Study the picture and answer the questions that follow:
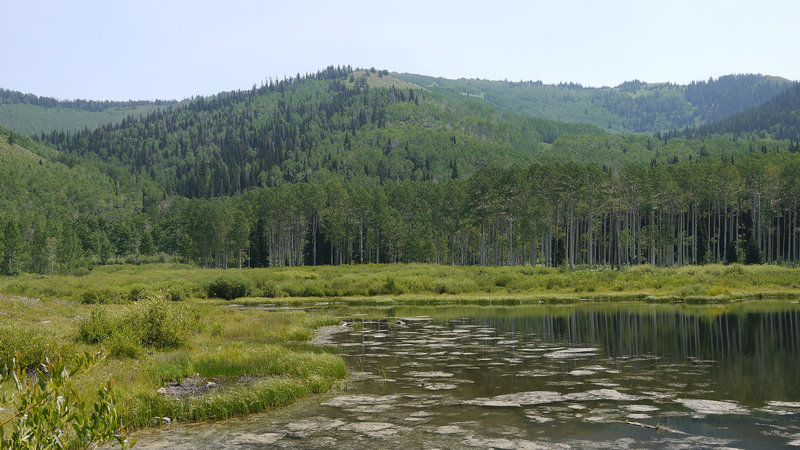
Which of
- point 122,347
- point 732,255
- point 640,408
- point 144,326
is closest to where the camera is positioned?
point 640,408

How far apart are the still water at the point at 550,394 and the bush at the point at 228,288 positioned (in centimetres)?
4172

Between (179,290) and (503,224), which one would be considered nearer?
(179,290)

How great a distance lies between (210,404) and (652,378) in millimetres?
16103

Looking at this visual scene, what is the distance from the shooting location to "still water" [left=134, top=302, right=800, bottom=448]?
15562 millimetres

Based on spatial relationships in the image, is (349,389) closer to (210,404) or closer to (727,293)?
(210,404)

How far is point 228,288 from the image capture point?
75.9 m

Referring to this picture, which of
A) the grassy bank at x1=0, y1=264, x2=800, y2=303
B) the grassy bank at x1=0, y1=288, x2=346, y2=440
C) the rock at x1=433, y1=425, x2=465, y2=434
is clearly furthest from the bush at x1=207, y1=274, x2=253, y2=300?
the rock at x1=433, y1=425, x2=465, y2=434

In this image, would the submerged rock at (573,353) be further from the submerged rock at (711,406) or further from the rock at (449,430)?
the rock at (449,430)

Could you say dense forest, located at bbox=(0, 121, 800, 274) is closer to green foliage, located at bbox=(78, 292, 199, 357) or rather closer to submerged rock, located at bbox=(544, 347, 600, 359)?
submerged rock, located at bbox=(544, 347, 600, 359)

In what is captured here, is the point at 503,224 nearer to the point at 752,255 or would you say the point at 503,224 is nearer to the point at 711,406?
the point at 752,255

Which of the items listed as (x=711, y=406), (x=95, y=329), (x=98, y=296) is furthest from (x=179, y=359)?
(x=98, y=296)

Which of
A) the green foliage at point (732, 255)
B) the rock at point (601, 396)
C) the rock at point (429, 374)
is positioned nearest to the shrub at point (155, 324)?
the rock at point (429, 374)

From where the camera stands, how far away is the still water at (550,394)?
15.6 metres

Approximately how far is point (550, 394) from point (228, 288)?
62167 millimetres
